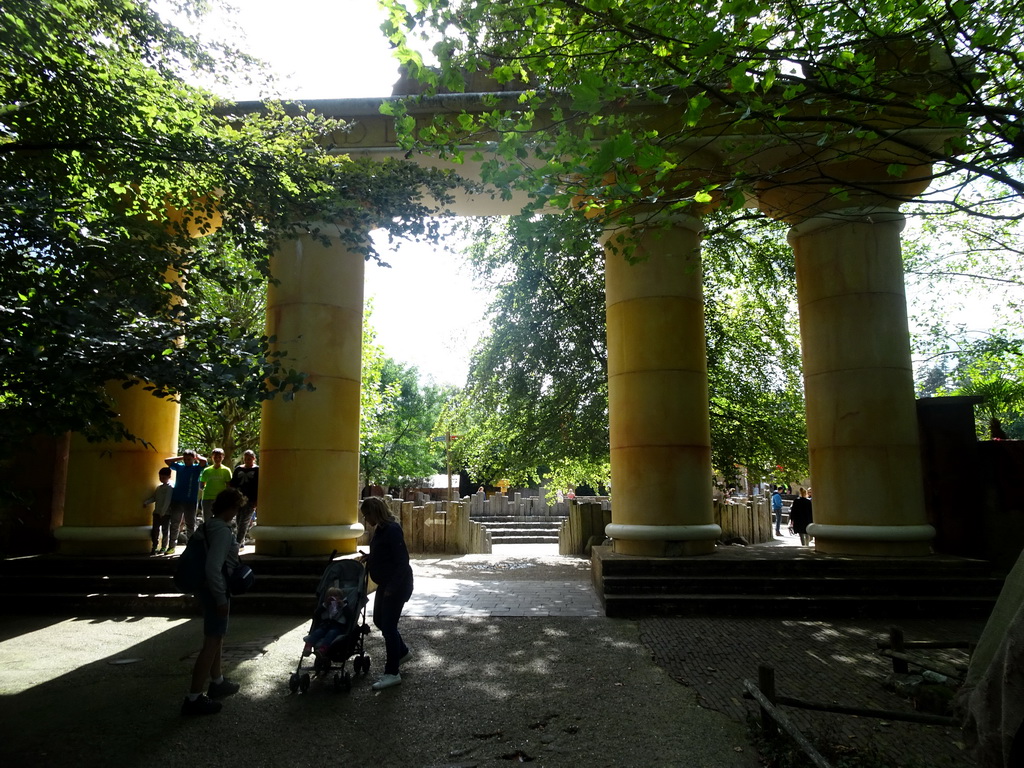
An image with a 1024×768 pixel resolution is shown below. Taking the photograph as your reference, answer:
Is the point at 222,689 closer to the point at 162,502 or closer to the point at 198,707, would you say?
the point at 198,707

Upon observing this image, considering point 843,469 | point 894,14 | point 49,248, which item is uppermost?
point 894,14

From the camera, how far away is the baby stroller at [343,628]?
5.30 metres

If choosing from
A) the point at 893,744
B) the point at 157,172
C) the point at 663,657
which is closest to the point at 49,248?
the point at 157,172

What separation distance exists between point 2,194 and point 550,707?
5.60 m

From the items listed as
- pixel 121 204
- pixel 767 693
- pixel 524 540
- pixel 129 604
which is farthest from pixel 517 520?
pixel 767 693

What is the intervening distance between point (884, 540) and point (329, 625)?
747cm

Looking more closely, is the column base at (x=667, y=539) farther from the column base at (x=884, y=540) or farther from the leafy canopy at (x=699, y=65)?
the leafy canopy at (x=699, y=65)

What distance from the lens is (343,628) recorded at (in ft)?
17.9

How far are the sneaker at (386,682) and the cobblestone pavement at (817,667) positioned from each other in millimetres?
2285

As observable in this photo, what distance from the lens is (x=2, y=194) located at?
5227 millimetres

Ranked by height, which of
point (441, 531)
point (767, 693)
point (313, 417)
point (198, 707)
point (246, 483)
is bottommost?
point (198, 707)

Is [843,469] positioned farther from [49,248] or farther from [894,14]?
[49,248]

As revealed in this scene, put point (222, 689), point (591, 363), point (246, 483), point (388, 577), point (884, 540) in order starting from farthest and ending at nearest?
point (591, 363) < point (246, 483) < point (884, 540) < point (388, 577) < point (222, 689)

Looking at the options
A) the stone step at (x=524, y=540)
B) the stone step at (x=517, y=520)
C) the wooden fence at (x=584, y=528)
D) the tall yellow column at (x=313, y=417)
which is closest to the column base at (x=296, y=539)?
the tall yellow column at (x=313, y=417)
